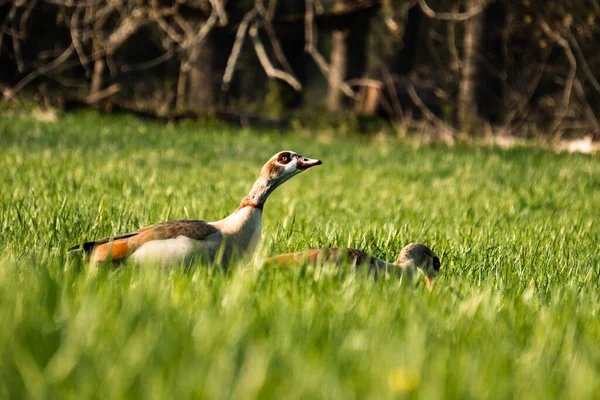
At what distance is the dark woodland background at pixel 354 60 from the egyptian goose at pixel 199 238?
969 centimetres

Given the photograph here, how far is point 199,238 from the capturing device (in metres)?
4.04

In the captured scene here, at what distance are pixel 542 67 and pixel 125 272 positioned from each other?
1666 centimetres

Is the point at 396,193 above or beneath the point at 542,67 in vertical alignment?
beneath

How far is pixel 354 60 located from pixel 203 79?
14.2 ft

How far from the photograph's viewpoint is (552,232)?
6668 mm

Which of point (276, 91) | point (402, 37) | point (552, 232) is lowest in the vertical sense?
point (552, 232)

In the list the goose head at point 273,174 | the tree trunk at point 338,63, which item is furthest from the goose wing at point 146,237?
the tree trunk at point 338,63

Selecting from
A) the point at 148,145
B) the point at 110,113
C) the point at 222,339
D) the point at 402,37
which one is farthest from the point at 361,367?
the point at 402,37

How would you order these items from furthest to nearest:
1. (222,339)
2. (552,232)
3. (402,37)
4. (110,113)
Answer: (402,37) < (110,113) < (552,232) < (222,339)

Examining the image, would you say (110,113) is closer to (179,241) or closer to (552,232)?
(552,232)

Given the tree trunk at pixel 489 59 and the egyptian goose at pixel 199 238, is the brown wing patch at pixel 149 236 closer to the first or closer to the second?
the egyptian goose at pixel 199 238

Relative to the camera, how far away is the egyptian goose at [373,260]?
4043 millimetres

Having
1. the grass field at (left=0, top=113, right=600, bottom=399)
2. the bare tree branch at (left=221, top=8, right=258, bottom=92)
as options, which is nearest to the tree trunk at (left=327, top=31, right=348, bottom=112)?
the bare tree branch at (left=221, top=8, right=258, bottom=92)

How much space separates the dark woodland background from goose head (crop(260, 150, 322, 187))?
956 cm
